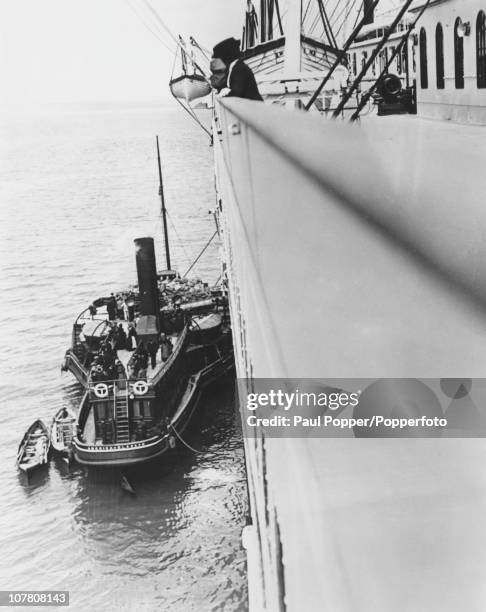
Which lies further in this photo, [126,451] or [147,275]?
[147,275]

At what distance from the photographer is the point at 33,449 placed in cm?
2138

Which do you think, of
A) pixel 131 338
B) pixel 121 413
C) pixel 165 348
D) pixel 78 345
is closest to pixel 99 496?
pixel 121 413

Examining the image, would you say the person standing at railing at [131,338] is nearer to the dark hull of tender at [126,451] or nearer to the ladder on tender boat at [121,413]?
the dark hull of tender at [126,451]

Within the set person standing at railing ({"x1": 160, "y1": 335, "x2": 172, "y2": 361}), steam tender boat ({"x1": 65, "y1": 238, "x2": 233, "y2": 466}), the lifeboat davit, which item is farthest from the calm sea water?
the lifeboat davit

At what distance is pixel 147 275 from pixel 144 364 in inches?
128

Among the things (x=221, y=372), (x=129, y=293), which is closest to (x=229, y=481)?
(x=221, y=372)

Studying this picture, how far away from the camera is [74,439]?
20.2 m

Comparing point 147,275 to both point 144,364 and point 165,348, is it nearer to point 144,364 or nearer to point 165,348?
point 165,348

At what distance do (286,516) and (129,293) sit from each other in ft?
95.3

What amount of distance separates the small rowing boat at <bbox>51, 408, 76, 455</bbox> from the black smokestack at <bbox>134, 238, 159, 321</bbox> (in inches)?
148

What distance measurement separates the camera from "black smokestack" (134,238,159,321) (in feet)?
76.3

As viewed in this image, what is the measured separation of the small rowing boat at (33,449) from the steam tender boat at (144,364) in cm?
102

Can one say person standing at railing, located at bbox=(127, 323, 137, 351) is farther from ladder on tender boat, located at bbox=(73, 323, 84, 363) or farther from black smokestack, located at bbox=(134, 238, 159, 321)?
ladder on tender boat, located at bbox=(73, 323, 84, 363)

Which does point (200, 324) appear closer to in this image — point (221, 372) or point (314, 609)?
point (221, 372)
